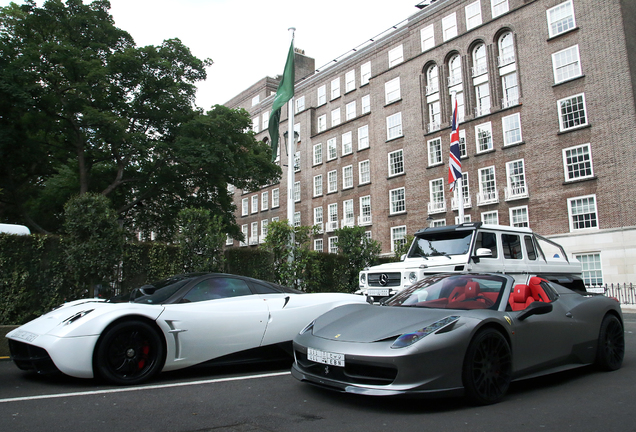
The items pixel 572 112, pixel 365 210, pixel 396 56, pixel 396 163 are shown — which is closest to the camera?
pixel 572 112

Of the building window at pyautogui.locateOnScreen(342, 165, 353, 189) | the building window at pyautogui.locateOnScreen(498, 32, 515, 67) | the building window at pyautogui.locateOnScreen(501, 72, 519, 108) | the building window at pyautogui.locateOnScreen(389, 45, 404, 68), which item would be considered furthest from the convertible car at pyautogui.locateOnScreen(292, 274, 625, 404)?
the building window at pyautogui.locateOnScreen(342, 165, 353, 189)

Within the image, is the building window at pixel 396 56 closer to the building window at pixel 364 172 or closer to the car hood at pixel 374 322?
the building window at pixel 364 172

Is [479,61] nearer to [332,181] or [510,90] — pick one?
[510,90]

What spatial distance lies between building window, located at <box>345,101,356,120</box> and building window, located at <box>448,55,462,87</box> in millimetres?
10621

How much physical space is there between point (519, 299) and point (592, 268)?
25444 millimetres

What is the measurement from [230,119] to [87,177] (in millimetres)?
7989

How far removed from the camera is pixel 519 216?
30.1m

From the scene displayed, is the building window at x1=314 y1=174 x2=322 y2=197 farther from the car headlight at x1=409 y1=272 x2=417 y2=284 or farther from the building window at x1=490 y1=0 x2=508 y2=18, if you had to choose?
the car headlight at x1=409 y1=272 x2=417 y2=284

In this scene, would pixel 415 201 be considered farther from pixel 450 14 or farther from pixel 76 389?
pixel 76 389

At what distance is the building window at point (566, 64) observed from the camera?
2830 cm

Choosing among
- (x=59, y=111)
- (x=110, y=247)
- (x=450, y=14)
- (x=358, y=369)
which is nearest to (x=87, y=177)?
(x=59, y=111)

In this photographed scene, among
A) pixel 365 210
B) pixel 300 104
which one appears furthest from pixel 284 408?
pixel 300 104

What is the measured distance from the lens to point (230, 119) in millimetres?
26641

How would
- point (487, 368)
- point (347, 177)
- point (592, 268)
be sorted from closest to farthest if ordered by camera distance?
point (487, 368) → point (592, 268) → point (347, 177)
